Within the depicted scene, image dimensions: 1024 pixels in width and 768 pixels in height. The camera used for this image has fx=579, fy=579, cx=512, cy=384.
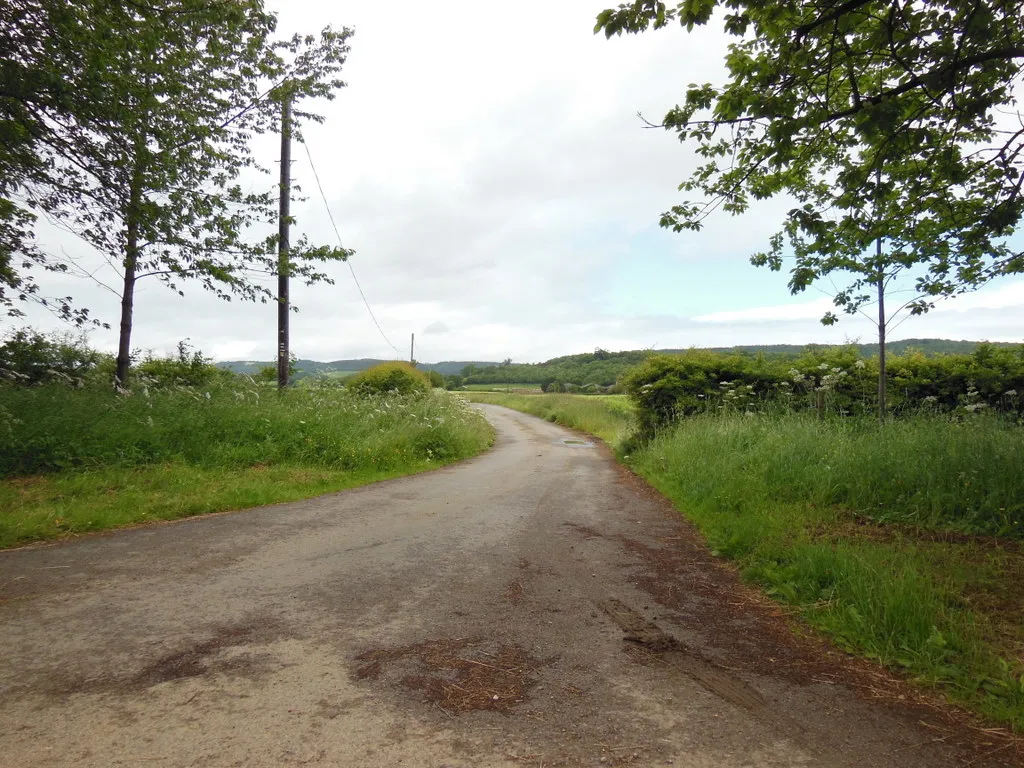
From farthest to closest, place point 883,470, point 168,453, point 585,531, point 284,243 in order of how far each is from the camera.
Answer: point 284,243 < point 168,453 < point 585,531 < point 883,470

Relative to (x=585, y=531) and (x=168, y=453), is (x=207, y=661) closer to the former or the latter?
(x=585, y=531)

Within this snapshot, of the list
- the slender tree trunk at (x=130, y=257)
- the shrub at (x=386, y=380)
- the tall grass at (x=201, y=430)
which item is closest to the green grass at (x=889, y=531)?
the tall grass at (x=201, y=430)

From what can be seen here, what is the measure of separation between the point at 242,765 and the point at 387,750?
612 millimetres

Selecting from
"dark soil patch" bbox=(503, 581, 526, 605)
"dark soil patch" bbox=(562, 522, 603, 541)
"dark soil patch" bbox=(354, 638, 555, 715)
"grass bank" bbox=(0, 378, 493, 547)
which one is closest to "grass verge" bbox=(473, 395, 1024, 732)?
"dark soil patch" bbox=(562, 522, 603, 541)

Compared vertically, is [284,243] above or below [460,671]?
above

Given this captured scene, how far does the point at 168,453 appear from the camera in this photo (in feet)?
31.4

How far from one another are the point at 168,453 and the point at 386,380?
14.3m


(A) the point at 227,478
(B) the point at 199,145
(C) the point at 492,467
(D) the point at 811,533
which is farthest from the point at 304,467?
(D) the point at 811,533

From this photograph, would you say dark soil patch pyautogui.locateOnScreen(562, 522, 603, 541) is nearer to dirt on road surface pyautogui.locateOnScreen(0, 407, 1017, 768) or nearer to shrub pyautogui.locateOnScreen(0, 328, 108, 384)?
dirt on road surface pyautogui.locateOnScreen(0, 407, 1017, 768)

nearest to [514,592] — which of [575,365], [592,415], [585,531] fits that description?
[585,531]

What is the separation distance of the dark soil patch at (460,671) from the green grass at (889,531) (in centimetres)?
222

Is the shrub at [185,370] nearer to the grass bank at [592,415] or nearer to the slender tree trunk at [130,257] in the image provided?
the slender tree trunk at [130,257]

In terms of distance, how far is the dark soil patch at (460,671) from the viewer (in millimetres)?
3045

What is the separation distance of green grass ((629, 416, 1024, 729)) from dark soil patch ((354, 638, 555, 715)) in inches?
87.2
